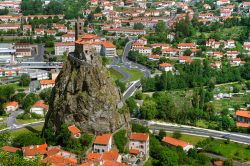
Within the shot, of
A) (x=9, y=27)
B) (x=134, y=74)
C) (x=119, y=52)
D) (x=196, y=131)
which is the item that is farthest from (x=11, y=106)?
(x=9, y=27)

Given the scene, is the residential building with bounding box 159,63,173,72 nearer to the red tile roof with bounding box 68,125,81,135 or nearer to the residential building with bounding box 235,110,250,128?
the residential building with bounding box 235,110,250,128

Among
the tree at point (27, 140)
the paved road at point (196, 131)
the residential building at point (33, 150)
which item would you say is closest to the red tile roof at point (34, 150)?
the residential building at point (33, 150)

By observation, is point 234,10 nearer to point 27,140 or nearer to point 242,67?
point 242,67

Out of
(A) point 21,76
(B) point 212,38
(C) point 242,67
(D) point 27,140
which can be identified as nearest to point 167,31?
(B) point 212,38

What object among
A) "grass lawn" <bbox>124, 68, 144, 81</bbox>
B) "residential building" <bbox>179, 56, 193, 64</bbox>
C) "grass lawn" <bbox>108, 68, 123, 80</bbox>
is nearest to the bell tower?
"grass lawn" <bbox>108, 68, 123, 80</bbox>

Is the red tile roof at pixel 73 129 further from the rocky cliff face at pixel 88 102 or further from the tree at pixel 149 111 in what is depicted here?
the tree at pixel 149 111

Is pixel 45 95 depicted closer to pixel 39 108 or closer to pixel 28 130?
pixel 39 108
